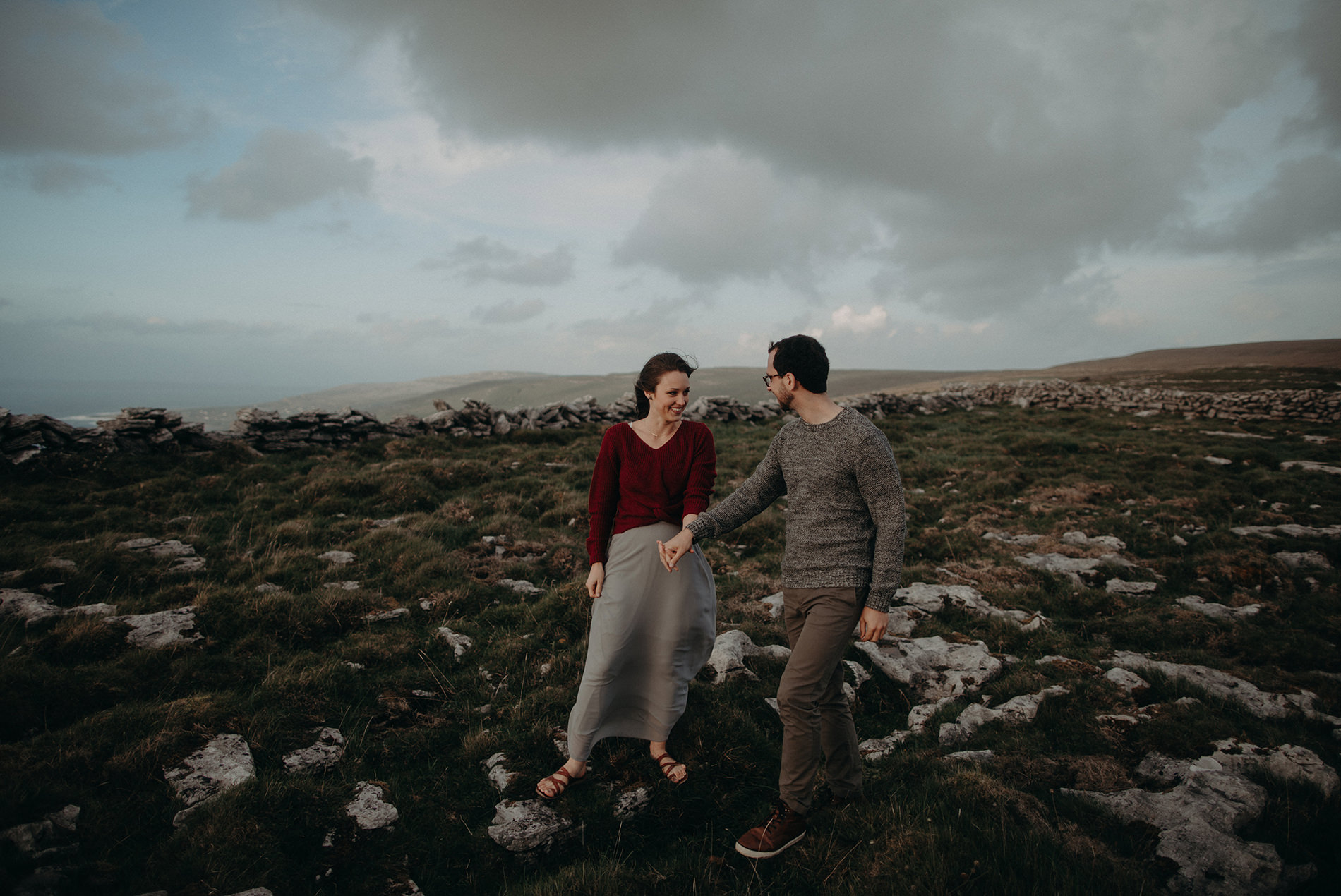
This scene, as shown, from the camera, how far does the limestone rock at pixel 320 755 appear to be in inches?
161

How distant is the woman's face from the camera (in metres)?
4.04

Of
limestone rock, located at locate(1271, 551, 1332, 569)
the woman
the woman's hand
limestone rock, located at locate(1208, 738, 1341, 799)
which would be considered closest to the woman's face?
the woman

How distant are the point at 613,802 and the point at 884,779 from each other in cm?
198

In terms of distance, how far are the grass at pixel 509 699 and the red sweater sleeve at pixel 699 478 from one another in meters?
1.90

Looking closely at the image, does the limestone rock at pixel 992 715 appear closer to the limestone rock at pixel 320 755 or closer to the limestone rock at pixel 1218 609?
the limestone rock at pixel 1218 609

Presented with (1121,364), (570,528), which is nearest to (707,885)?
(570,528)

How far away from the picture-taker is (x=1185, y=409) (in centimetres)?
2259

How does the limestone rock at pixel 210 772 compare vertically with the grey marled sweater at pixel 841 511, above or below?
below

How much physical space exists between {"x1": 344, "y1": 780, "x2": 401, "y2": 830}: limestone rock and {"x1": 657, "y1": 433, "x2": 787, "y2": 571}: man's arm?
2.48 metres

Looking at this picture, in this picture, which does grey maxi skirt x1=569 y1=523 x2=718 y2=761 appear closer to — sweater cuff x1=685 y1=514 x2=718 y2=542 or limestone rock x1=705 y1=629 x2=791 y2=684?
sweater cuff x1=685 y1=514 x2=718 y2=542

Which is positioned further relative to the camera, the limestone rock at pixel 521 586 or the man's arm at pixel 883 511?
the limestone rock at pixel 521 586

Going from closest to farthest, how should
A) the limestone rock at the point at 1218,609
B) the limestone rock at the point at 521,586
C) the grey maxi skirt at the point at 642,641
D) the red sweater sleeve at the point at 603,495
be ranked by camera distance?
1. the grey maxi skirt at the point at 642,641
2. the red sweater sleeve at the point at 603,495
3. the limestone rock at the point at 1218,609
4. the limestone rock at the point at 521,586

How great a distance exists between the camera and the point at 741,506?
398cm

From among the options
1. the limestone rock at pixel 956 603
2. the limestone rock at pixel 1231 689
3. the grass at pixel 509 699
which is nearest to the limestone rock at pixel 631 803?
the grass at pixel 509 699
